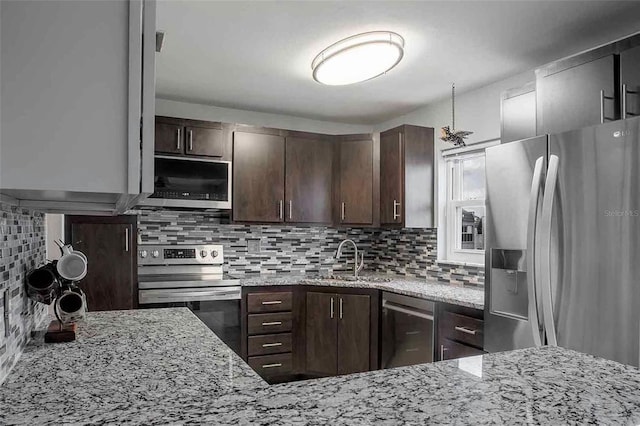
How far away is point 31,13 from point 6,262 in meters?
0.76

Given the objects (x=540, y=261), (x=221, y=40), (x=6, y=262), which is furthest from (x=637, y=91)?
(x=6, y=262)

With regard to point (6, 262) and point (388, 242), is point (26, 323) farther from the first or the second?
point (388, 242)

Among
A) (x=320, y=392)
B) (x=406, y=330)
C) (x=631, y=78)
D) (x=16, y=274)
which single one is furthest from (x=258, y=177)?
(x=320, y=392)

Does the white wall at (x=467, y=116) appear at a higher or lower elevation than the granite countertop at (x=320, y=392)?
higher

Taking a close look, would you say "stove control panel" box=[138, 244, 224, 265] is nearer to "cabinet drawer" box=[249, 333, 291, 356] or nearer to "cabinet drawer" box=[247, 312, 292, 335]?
"cabinet drawer" box=[247, 312, 292, 335]

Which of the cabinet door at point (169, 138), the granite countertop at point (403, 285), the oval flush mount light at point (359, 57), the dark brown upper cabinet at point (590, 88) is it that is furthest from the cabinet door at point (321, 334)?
the dark brown upper cabinet at point (590, 88)

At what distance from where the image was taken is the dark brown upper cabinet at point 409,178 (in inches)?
149

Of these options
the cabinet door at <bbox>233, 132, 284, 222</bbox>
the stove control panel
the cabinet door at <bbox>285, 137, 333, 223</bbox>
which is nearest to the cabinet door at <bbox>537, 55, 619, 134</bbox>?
the cabinet door at <bbox>285, 137, 333, 223</bbox>

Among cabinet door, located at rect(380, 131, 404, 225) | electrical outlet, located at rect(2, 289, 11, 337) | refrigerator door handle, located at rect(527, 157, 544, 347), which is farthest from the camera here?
cabinet door, located at rect(380, 131, 404, 225)

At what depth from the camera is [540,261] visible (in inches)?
83.2

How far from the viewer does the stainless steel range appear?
11.1ft

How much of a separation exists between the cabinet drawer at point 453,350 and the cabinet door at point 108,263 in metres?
2.25

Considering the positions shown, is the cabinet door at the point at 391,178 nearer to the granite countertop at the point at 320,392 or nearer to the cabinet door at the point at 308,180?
the cabinet door at the point at 308,180

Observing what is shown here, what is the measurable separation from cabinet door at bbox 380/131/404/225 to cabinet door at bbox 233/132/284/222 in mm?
892
